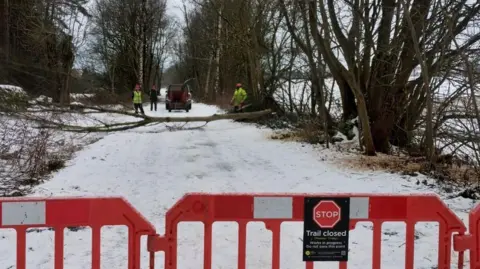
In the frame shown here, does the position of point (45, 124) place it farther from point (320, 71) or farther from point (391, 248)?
point (320, 71)

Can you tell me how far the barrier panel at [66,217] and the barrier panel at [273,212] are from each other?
0.20m

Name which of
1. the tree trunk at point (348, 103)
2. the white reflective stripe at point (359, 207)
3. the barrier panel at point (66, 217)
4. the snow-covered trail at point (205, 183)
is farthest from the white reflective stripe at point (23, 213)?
the tree trunk at point (348, 103)

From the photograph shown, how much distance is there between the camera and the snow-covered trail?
4.87m

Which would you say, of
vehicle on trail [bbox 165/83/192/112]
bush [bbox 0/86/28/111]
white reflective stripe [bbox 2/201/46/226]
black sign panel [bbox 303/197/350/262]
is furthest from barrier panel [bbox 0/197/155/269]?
vehicle on trail [bbox 165/83/192/112]

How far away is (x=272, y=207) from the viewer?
3701mm

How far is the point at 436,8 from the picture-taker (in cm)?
909

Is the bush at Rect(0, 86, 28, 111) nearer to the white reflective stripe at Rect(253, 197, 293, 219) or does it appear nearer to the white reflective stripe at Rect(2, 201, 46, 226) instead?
the white reflective stripe at Rect(2, 201, 46, 226)

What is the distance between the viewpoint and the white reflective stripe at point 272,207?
3688mm

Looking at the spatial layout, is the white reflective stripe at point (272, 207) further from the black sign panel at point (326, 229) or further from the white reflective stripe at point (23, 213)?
the white reflective stripe at point (23, 213)

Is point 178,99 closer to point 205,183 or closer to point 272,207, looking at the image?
point 205,183

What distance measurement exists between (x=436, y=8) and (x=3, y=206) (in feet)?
27.1

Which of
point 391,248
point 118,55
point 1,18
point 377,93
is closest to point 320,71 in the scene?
point 377,93

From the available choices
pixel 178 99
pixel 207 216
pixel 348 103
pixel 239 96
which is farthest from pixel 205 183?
pixel 178 99

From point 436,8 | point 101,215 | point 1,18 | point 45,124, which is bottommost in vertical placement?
point 101,215
